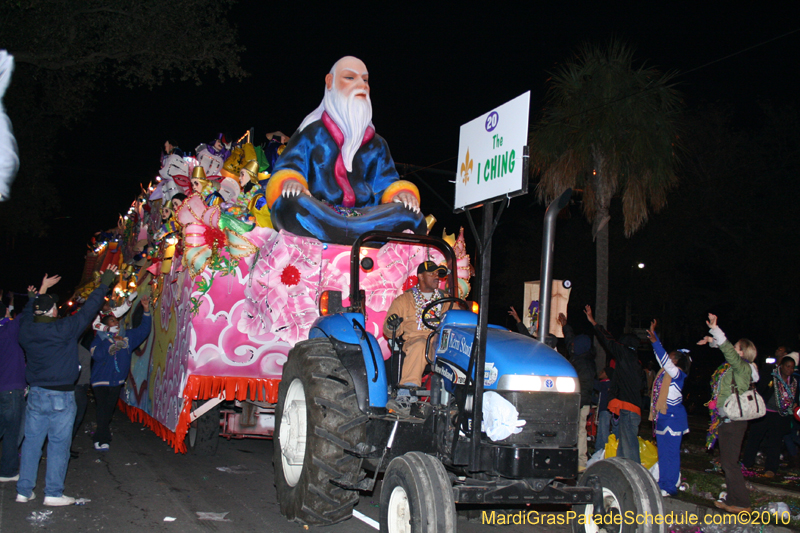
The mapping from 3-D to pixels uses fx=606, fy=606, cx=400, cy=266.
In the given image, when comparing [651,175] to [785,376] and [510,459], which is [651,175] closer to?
[785,376]

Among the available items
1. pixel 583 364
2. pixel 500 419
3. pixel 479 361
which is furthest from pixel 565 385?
pixel 583 364

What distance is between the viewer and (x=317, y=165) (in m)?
7.86

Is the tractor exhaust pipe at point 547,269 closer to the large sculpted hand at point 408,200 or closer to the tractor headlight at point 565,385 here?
the tractor headlight at point 565,385

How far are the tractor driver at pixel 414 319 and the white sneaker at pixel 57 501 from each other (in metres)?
3.05

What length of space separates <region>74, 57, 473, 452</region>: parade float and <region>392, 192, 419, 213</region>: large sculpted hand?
17 mm

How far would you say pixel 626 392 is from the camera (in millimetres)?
7098

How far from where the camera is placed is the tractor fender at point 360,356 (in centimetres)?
441

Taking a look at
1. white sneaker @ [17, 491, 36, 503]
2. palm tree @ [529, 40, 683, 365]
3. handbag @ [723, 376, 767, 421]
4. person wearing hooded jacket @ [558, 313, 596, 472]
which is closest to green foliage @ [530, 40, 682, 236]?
palm tree @ [529, 40, 683, 365]

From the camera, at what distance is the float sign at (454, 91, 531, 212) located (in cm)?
359

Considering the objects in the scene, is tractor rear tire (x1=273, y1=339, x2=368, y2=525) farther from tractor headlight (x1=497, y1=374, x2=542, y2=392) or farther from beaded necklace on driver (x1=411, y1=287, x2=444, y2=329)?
tractor headlight (x1=497, y1=374, x2=542, y2=392)

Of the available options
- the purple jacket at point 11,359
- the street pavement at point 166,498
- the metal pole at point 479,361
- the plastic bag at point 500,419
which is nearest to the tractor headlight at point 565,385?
the plastic bag at point 500,419

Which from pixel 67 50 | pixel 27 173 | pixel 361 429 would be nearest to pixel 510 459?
pixel 361 429

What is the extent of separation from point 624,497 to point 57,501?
462 centimetres

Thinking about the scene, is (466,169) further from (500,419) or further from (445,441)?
(445,441)
